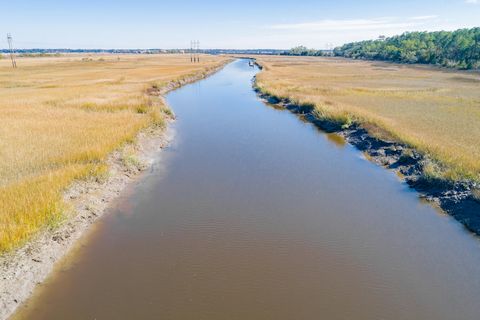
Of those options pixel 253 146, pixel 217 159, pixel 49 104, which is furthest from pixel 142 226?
pixel 49 104

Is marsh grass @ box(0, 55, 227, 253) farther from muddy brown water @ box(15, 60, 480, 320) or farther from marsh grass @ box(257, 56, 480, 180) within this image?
marsh grass @ box(257, 56, 480, 180)

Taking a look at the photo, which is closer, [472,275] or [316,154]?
[472,275]

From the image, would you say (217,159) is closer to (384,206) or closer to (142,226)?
(142,226)

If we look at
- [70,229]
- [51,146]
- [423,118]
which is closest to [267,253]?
[70,229]

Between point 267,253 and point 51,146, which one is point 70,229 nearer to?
point 267,253

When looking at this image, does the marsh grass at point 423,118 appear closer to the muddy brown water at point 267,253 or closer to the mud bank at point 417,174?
the mud bank at point 417,174

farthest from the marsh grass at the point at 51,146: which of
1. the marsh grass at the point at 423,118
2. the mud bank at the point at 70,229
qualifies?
the marsh grass at the point at 423,118

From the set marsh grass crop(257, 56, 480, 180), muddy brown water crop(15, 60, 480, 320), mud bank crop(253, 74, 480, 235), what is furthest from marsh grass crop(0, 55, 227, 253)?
marsh grass crop(257, 56, 480, 180)
